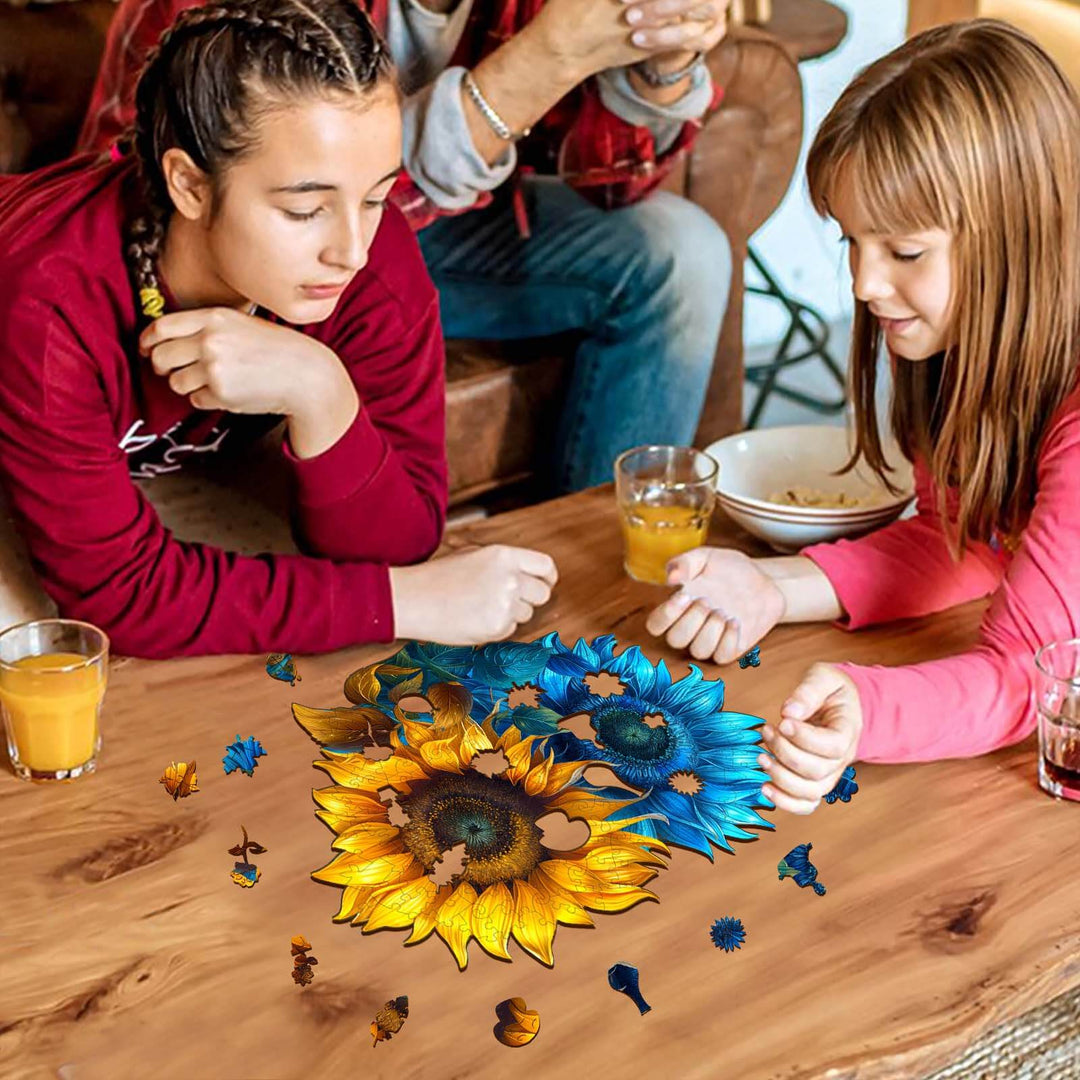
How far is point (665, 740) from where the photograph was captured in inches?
47.5

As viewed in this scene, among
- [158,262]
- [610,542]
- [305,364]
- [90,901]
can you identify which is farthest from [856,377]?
[90,901]

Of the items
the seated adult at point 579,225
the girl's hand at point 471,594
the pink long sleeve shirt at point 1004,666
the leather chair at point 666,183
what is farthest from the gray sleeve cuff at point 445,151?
the pink long sleeve shirt at point 1004,666

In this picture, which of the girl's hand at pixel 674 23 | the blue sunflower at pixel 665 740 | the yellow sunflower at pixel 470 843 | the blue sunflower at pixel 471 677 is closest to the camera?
the yellow sunflower at pixel 470 843

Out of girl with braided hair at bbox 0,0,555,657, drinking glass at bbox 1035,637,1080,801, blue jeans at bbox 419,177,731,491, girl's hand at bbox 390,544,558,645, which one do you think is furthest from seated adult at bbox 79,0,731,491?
drinking glass at bbox 1035,637,1080,801

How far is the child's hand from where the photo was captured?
1090 mm

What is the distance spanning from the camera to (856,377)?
4.84ft

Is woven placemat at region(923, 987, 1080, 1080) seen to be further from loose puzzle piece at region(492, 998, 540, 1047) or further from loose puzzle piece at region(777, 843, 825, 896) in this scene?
loose puzzle piece at region(492, 998, 540, 1047)

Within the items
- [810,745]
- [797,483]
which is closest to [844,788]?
[810,745]

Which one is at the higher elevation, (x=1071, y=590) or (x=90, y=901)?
(x=1071, y=590)

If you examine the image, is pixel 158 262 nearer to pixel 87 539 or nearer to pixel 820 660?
pixel 87 539

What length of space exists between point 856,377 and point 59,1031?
918 millimetres

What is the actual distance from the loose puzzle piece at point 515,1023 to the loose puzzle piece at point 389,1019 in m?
0.06

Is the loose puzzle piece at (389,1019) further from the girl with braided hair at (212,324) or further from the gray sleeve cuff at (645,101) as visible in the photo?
the gray sleeve cuff at (645,101)

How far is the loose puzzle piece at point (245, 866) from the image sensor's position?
1050 millimetres
